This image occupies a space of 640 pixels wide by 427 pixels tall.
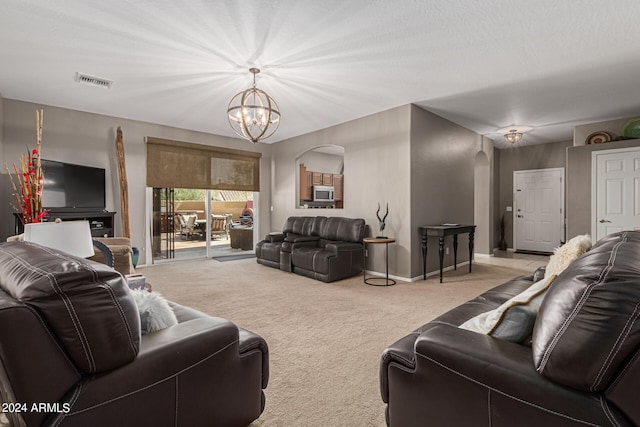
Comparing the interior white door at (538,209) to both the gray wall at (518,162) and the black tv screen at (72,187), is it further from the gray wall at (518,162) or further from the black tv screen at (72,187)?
the black tv screen at (72,187)

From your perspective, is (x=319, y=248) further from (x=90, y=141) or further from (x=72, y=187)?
(x=90, y=141)

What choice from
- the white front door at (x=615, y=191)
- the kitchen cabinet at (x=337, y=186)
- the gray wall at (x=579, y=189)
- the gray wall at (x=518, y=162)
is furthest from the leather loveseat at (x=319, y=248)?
the gray wall at (x=518, y=162)

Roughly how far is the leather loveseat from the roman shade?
1735 mm

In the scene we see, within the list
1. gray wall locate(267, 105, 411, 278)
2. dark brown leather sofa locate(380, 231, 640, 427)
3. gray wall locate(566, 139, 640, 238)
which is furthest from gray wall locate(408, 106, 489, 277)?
dark brown leather sofa locate(380, 231, 640, 427)

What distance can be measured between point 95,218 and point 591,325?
5852 mm

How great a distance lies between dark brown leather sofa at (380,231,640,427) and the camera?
0.89 meters

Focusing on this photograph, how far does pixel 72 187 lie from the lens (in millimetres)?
4758

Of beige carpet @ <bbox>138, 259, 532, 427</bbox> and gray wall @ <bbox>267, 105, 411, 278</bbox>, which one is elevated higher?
gray wall @ <bbox>267, 105, 411, 278</bbox>

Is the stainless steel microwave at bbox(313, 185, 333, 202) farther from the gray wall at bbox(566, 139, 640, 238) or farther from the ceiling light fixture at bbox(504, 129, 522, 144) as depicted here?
the gray wall at bbox(566, 139, 640, 238)

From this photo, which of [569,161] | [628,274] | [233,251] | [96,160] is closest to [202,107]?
[96,160]

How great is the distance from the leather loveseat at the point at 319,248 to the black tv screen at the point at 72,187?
Answer: 2754 mm

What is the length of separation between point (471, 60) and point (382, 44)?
106 centimetres

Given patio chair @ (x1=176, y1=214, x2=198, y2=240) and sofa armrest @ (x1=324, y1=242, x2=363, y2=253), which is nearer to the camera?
sofa armrest @ (x1=324, y1=242, x2=363, y2=253)

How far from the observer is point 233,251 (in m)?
7.48
